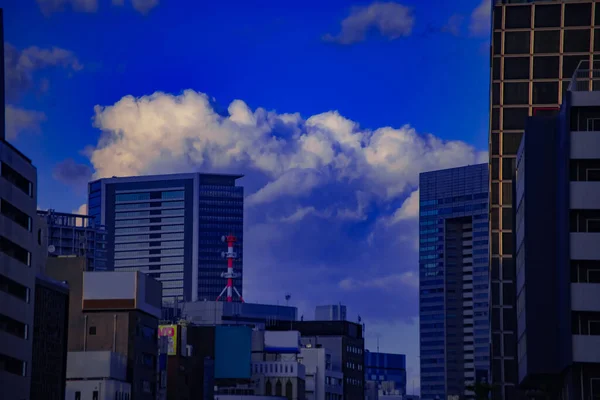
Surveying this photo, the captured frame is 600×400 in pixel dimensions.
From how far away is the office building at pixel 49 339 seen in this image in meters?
140

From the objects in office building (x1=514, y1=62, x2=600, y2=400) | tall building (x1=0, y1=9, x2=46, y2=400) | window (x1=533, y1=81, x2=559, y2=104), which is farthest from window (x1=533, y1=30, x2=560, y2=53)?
tall building (x1=0, y1=9, x2=46, y2=400)

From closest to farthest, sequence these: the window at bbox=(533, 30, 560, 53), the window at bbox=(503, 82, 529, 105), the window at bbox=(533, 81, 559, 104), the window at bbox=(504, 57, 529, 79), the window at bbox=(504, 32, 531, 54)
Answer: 1. the window at bbox=(533, 81, 559, 104)
2. the window at bbox=(533, 30, 560, 53)
3. the window at bbox=(504, 32, 531, 54)
4. the window at bbox=(503, 82, 529, 105)
5. the window at bbox=(504, 57, 529, 79)

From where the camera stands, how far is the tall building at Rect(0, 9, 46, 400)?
121438mm

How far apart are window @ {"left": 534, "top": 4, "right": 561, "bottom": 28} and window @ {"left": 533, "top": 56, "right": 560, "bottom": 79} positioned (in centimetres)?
395

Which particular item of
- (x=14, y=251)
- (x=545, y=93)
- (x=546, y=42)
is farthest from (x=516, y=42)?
(x=14, y=251)

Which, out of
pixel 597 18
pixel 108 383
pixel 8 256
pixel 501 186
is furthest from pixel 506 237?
pixel 8 256

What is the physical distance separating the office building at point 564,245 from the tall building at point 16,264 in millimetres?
43911

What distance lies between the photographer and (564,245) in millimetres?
94312

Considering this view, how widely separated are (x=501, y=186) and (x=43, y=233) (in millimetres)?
Answer: 54453

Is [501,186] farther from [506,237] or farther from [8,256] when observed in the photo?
[8,256]

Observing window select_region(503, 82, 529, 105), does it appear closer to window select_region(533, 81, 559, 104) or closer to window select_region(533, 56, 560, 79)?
window select_region(533, 81, 559, 104)

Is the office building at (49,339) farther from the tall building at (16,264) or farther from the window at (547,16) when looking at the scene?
the window at (547,16)

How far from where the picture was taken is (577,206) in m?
93.6

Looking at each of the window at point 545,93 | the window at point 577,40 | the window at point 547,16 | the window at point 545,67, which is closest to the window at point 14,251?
the window at point 545,93
